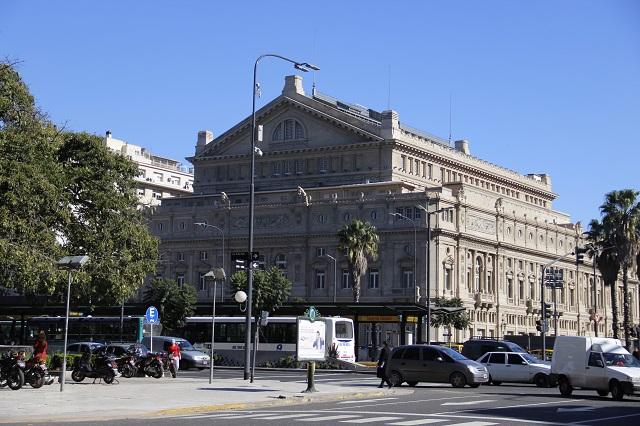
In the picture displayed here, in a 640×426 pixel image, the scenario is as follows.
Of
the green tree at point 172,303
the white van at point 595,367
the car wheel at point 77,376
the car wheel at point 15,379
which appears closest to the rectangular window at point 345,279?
the green tree at point 172,303

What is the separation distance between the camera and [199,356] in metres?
52.9

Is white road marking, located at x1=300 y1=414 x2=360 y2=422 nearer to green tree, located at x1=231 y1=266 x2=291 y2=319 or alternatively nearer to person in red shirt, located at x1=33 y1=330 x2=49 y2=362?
person in red shirt, located at x1=33 y1=330 x2=49 y2=362

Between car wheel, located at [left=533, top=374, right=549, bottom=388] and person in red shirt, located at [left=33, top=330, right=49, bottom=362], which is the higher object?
person in red shirt, located at [left=33, top=330, right=49, bottom=362]

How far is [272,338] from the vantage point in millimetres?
62719

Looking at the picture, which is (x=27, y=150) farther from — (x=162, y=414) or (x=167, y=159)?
(x=167, y=159)

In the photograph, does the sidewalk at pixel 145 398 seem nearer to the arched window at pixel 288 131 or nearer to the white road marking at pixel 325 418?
the white road marking at pixel 325 418

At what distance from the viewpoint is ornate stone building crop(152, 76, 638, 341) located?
97.3 m

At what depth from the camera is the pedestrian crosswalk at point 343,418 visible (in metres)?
21.1

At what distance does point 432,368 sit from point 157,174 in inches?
4870

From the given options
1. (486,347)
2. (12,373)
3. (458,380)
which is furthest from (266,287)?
(12,373)

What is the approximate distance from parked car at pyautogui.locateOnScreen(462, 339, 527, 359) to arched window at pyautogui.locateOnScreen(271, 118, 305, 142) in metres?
74.0

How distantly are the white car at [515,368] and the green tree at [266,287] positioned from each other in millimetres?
37593

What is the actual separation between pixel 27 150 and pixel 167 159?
5128 inches

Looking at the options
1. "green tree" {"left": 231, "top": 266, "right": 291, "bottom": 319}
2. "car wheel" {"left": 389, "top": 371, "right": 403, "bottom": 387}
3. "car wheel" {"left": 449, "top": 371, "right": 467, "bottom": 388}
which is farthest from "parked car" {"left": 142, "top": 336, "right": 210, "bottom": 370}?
"green tree" {"left": 231, "top": 266, "right": 291, "bottom": 319}
